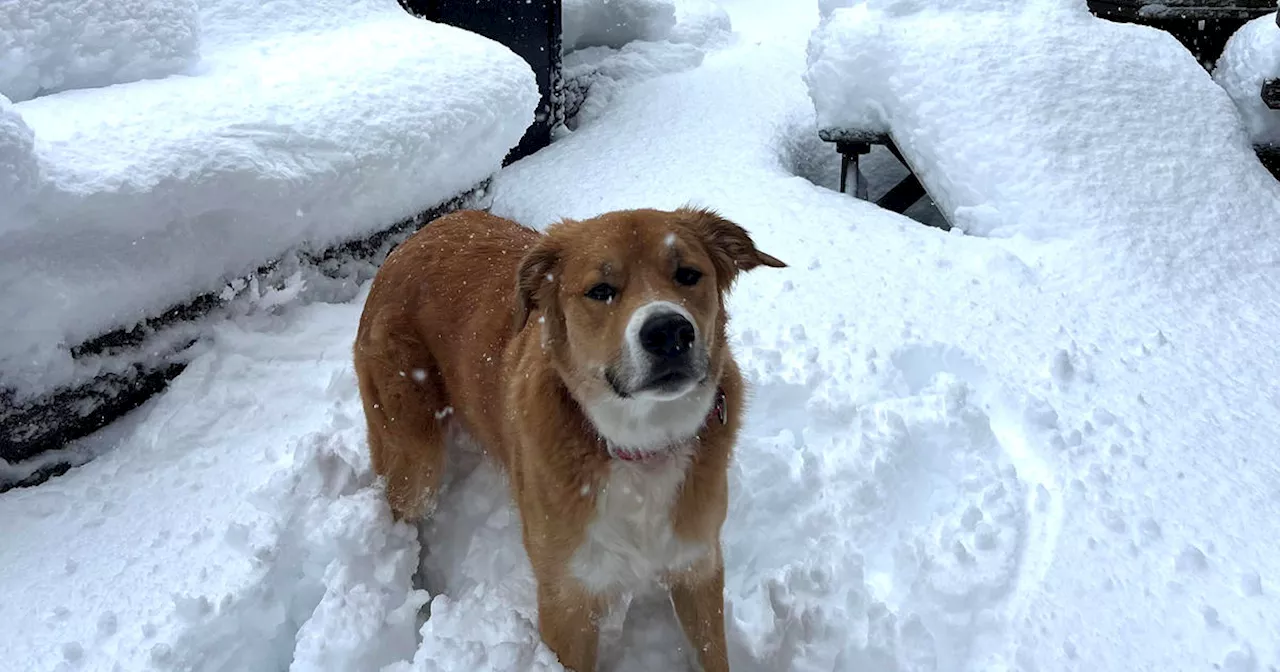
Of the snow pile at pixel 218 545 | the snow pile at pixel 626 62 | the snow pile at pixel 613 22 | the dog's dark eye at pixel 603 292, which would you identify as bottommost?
the snow pile at pixel 626 62

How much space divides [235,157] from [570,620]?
2.68 meters

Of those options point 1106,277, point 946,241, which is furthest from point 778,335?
point 1106,277

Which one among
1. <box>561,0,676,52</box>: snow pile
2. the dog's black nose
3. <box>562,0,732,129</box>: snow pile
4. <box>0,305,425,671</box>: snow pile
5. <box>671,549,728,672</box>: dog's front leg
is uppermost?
the dog's black nose

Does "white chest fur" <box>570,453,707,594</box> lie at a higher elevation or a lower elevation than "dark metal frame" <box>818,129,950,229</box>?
higher

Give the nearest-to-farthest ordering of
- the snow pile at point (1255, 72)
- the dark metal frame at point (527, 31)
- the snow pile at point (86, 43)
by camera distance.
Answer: the snow pile at point (86, 43) < the snow pile at point (1255, 72) < the dark metal frame at point (527, 31)

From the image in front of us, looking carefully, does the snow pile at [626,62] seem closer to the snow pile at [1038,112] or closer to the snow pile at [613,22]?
the snow pile at [613,22]

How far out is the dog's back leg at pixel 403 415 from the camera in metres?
2.89

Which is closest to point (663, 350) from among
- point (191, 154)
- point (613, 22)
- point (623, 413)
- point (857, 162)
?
point (623, 413)

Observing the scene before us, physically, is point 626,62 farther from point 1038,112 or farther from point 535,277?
point 535,277

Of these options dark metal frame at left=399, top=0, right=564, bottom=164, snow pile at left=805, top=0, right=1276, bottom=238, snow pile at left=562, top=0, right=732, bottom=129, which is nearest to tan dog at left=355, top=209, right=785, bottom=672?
snow pile at left=805, top=0, right=1276, bottom=238

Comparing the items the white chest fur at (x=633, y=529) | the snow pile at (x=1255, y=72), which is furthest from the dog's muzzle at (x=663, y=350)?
the snow pile at (x=1255, y=72)

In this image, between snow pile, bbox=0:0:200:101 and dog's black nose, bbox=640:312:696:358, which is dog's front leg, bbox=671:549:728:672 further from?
snow pile, bbox=0:0:200:101

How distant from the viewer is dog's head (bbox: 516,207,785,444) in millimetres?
1979

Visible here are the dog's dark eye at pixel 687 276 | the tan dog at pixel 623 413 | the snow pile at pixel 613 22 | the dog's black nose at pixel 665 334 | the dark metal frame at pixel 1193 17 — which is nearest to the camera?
the dog's black nose at pixel 665 334
